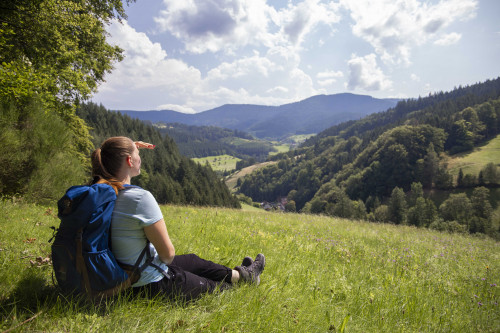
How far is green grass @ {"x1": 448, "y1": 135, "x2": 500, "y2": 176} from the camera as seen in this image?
9313 cm

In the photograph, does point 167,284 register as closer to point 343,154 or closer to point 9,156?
point 9,156

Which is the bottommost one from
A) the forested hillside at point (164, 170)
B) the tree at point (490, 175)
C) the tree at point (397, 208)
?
the tree at point (397, 208)

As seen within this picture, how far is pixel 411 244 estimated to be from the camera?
7734mm

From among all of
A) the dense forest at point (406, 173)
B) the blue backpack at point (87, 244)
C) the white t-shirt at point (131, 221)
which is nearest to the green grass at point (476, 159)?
the dense forest at point (406, 173)

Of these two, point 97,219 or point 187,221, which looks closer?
point 97,219

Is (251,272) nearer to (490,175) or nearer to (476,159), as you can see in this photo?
(490,175)

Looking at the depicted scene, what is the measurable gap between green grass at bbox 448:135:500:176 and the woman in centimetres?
11990

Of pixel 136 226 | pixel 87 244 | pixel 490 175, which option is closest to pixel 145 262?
pixel 136 226

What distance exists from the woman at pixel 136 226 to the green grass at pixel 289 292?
182 mm

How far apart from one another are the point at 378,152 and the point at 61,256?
406 feet

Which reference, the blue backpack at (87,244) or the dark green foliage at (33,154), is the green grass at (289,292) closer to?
the blue backpack at (87,244)

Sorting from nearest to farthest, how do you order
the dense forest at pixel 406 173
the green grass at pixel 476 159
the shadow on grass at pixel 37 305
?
the shadow on grass at pixel 37 305 < the dense forest at pixel 406 173 < the green grass at pixel 476 159

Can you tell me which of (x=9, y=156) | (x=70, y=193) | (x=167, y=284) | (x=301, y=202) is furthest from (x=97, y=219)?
(x=301, y=202)

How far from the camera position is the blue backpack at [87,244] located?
6.90ft
